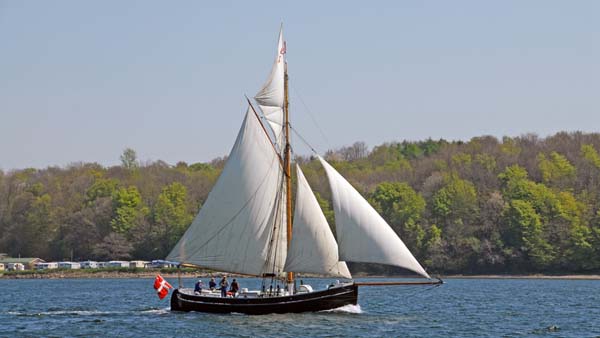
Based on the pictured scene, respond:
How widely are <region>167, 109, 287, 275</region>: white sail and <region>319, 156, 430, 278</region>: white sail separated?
5.43 m

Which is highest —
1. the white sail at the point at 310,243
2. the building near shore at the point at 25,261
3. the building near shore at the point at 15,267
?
the building near shore at the point at 25,261

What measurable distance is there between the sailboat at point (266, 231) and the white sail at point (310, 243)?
6cm

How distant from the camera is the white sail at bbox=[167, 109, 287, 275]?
213 feet

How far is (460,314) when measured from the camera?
72.2 metres

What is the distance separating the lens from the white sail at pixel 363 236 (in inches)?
2365

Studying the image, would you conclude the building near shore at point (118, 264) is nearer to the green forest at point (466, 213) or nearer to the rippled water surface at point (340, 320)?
the green forest at point (466, 213)

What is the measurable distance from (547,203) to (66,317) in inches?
4016

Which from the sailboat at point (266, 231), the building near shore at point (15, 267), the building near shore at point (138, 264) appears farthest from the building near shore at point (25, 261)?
the sailboat at point (266, 231)

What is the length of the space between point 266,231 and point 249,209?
165 centimetres

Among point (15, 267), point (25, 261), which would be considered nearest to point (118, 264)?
point (15, 267)

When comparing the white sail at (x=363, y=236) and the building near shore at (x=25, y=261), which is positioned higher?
the building near shore at (x=25, y=261)

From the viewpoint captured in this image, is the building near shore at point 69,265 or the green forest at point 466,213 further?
the building near shore at point 69,265

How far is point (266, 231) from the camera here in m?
65.2

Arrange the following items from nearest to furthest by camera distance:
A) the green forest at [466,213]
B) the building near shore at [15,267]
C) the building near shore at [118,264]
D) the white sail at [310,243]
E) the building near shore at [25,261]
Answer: the white sail at [310,243] < the green forest at [466,213] < the building near shore at [118,264] < the building near shore at [15,267] < the building near shore at [25,261]
